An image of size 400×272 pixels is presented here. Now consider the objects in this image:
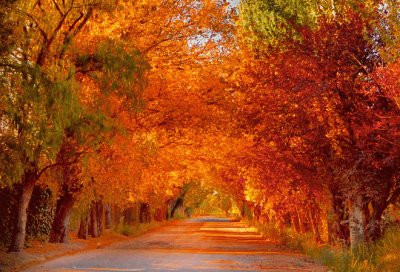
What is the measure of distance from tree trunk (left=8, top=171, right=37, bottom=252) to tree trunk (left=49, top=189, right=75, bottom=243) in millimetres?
6398

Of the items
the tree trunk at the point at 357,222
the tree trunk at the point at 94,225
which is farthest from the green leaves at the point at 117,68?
the tree trunk at the point at 94,225

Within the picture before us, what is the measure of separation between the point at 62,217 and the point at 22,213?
7036 millimetres

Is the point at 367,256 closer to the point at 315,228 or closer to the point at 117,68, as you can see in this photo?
the point at 117,68

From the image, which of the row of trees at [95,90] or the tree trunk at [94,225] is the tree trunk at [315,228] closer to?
the row of trees at [95,90]

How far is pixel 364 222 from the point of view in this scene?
60.1 ft

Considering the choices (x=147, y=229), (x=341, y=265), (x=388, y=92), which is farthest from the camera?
(x=147, y=229)

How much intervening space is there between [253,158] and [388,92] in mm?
10443

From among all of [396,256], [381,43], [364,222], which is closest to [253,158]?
[364,222]

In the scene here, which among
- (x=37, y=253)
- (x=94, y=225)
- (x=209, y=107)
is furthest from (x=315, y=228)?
(x=94, y=225)

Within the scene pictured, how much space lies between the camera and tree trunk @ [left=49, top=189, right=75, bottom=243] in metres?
26.8

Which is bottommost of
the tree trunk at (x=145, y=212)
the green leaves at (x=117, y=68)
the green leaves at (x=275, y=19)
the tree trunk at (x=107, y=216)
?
the tree trunk at (x=107, y=216)

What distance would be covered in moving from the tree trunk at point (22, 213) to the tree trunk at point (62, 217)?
21.0 feet

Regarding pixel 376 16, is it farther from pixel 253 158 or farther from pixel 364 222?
pixel 253 158

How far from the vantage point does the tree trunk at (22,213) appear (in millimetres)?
19766
